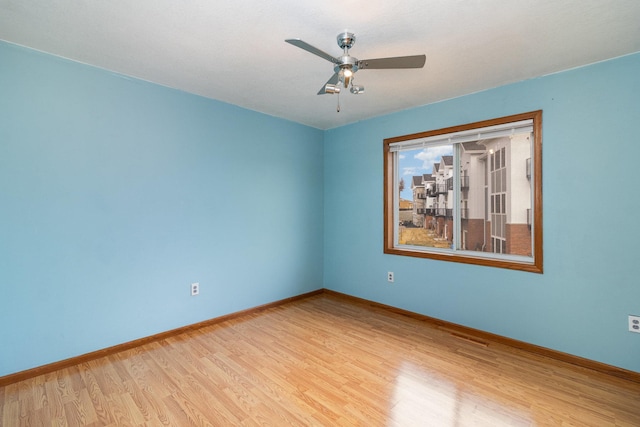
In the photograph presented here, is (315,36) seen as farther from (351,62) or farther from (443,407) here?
(443,407)

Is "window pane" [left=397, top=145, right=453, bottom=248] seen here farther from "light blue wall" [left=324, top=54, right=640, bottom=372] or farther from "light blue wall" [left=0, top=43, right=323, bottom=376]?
"light blue wall" [left=0, top=43, right=323, bottom=376]

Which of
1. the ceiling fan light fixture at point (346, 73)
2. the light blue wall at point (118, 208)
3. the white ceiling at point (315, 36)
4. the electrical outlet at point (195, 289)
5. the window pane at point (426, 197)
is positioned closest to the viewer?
the white ceiling at point (315, 36)

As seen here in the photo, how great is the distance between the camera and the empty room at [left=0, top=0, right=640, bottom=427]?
1830mm

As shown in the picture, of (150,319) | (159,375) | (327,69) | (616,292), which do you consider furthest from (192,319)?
(616,292)

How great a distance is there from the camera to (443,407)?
1.86 meters

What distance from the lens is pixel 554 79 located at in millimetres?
2484

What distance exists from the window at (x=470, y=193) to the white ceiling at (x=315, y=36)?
56cm

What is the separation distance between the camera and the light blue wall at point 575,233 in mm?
2189

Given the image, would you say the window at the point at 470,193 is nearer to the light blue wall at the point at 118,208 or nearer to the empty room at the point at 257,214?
the empty room at the point at 257,214

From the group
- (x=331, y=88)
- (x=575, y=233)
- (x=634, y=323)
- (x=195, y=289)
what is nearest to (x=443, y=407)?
(x=634, y=323)

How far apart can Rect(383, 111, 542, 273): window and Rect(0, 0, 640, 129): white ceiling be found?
1.84 feet

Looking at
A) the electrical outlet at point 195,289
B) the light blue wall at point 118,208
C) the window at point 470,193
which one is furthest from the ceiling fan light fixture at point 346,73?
the electrical outlet at point 195,289

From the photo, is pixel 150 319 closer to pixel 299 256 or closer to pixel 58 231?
pixel 58 231

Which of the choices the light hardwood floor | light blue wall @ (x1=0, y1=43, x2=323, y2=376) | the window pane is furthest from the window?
light blue wall @ (x1=0, y1=43, x2=323, y2=376)
